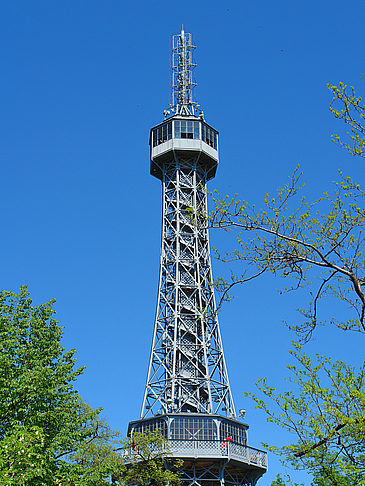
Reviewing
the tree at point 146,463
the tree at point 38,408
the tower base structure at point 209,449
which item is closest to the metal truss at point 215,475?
the tower base structure at point 209,449

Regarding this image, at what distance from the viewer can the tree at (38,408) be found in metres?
26.2

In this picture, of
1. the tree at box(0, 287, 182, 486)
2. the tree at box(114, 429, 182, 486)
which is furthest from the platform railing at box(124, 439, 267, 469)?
the tree at box(0, 287, 182, 486)

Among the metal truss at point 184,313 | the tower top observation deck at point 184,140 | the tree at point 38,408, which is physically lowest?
the tree at point 38,408

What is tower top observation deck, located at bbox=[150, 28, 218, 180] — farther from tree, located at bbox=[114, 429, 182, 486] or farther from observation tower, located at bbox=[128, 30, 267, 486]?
tree, located at bbox=[114, 429, 182, 486]

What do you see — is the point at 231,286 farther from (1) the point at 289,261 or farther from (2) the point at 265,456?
(2) the point at 265,456

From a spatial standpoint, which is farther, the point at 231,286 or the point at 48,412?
the point at 48,412

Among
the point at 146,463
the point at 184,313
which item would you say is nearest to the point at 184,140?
the point at 184,313

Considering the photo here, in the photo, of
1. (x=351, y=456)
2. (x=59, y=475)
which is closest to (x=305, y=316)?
(x=351, y=456)

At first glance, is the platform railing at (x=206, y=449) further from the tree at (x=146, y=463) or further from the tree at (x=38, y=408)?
the tree at (x=38, y=408)

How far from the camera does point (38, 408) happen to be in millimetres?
30375

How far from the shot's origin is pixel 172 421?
53969mm

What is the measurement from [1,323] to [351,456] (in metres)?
21.2

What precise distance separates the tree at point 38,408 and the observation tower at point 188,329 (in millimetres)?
16597

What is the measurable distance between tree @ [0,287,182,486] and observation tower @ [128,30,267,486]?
54.5 feet
